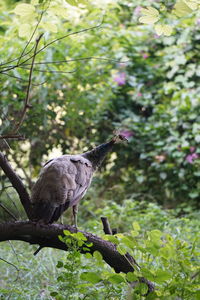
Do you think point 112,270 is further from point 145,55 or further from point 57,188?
point 145,55

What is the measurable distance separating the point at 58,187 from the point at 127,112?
3947 millimetres

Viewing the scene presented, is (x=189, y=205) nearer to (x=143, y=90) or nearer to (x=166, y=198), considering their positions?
(x=166, y=198)

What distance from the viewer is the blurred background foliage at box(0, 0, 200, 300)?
16.3ft

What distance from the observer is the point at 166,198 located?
6.10 metres

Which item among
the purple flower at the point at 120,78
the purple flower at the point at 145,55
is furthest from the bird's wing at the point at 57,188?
the purple flower at the point at 145,55

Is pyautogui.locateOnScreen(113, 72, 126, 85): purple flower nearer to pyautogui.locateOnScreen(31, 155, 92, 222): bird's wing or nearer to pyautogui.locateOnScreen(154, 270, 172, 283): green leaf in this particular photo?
pyautogui.locateOnScreen(31, 155, 92, 222): bird's wing

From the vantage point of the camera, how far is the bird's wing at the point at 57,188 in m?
2.33

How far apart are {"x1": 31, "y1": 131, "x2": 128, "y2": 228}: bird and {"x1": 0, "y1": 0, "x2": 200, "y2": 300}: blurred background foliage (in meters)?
2.01

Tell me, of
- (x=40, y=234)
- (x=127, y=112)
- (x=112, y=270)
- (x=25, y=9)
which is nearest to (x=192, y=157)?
(x=127, y=112)

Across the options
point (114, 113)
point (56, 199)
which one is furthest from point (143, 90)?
point (56, 199)

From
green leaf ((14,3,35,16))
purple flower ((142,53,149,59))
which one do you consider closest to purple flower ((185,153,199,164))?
purple flower ((142,53,149,59))

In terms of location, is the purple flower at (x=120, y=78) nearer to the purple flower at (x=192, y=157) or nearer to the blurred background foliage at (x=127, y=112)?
the blurred background foliage at (x=127, y=112)

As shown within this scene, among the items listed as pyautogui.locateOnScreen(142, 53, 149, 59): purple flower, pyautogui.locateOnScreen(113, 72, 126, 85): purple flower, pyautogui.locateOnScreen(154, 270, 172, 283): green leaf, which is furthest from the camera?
pyautogui.locateOnScreen(142, 53, 149, 59): purple flower

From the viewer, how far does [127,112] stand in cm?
620
